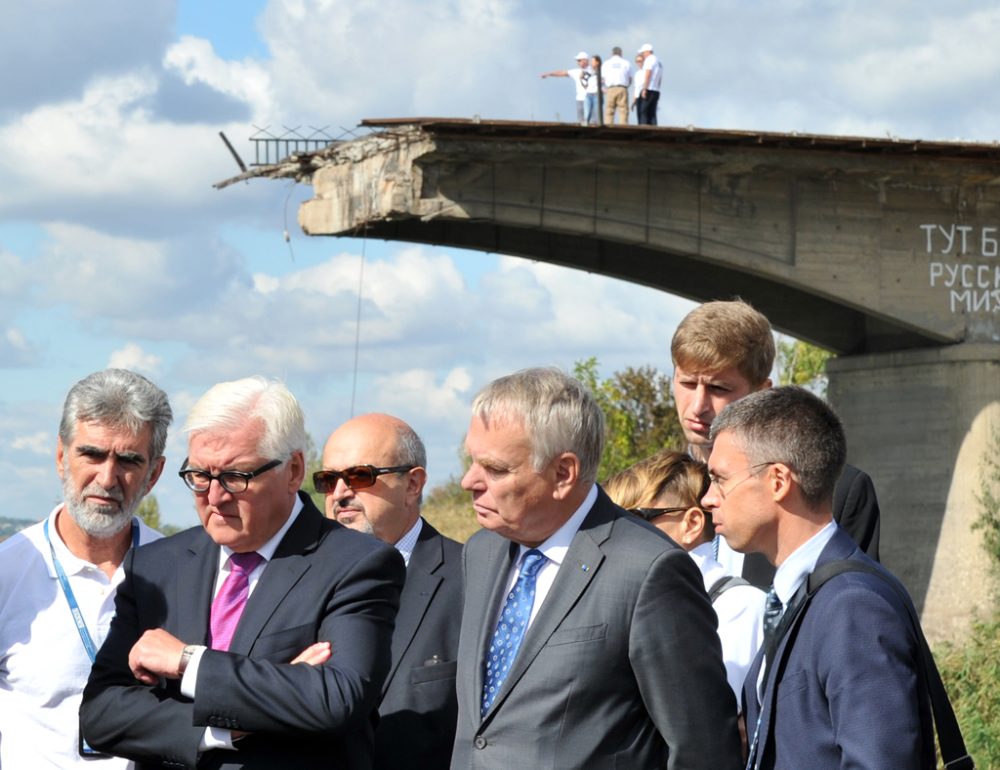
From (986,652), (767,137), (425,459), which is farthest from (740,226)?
(425,459)

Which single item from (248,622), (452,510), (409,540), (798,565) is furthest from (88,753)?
(452,510)

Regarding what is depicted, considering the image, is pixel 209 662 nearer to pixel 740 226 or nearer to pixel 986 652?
pixel 986 652

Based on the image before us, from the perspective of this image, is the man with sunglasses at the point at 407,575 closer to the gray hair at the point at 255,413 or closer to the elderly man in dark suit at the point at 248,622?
the elderly man in dark suit at the point at 248,622

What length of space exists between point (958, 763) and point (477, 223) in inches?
893

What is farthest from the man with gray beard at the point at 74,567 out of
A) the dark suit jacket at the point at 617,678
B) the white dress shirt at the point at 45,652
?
the dark suit jacket at the point at 617,678

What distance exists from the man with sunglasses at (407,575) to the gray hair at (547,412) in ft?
3.34

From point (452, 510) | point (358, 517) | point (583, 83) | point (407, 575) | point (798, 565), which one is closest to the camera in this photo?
point (798, 565)

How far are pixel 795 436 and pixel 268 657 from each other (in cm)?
149

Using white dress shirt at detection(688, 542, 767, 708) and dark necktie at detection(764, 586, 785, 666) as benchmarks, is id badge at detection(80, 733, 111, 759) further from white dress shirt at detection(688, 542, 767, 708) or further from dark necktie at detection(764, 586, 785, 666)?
dark necktie at detection(764, 586, 785, 666)

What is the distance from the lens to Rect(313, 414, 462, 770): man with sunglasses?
499cm

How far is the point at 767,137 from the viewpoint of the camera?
24.4 metres

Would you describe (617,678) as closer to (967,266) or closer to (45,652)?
(45,652)

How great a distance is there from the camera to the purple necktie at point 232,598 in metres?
4.36

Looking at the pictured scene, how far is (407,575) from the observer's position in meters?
5.39
